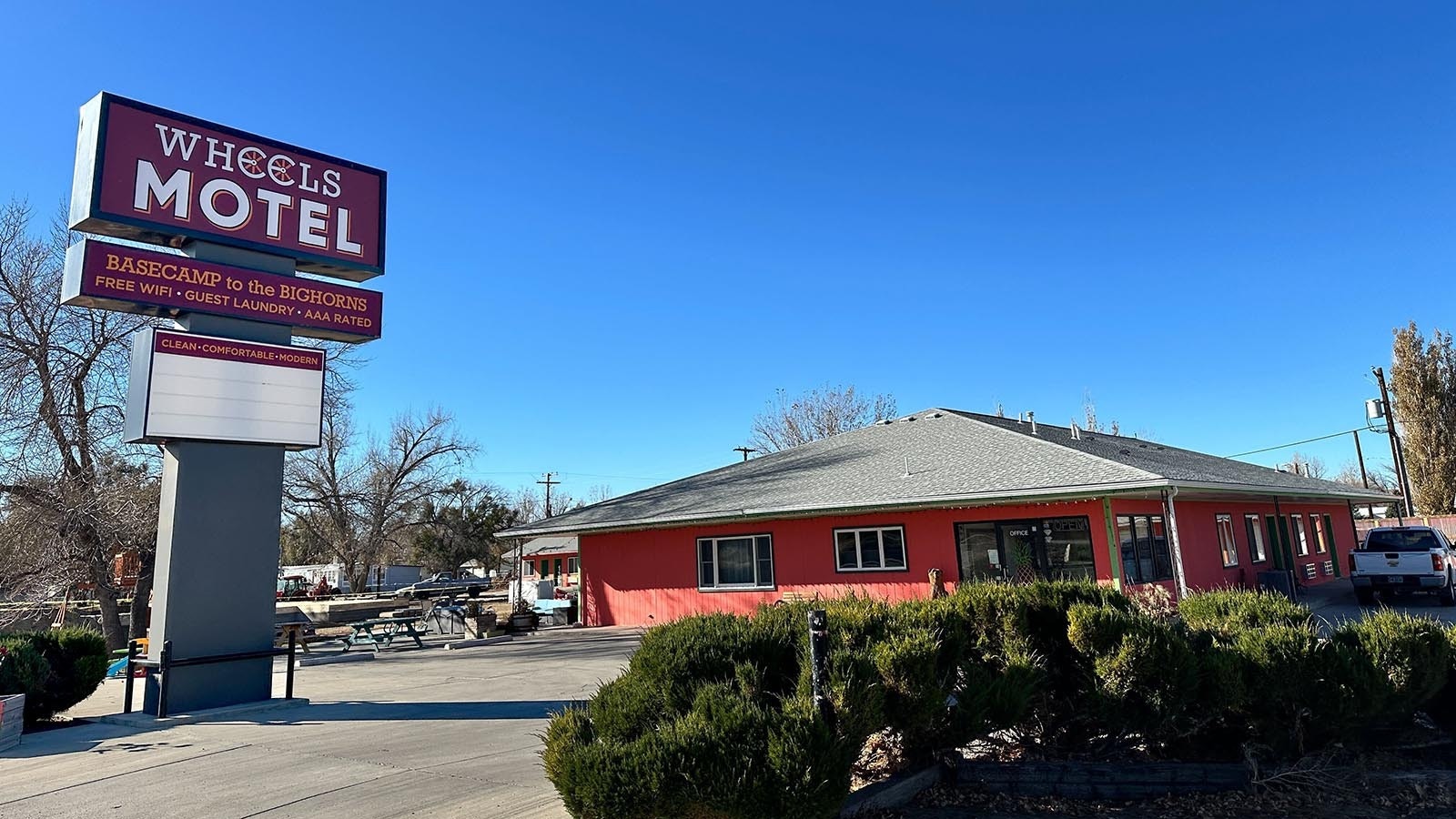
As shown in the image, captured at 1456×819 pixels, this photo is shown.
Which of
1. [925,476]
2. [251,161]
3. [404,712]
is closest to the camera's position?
[404,712]

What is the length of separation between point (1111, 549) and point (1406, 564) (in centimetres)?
641

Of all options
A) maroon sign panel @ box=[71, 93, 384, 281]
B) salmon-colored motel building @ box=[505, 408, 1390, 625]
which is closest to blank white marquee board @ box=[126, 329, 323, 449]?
maroon sign panel @ box=[71, 93, 384, 281]

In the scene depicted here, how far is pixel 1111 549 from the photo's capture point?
54.3ft

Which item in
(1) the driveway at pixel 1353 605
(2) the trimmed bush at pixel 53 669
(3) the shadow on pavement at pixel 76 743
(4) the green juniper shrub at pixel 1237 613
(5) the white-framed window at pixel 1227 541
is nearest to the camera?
(4) the green juniper shrub at pixel 1237 613

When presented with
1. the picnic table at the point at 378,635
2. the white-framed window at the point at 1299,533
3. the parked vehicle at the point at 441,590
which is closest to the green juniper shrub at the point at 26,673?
the picnic table at the point at 378,635

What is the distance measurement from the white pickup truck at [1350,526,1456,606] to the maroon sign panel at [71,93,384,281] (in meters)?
20.2

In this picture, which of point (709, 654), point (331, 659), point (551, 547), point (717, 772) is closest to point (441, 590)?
point (551, 547)

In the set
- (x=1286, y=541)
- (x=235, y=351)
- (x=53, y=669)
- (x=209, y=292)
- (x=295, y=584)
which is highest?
(x=209, y=292)

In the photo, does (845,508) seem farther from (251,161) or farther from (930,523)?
(251,161)

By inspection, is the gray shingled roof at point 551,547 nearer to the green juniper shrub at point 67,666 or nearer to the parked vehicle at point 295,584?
the parked vehicle at point 295,584

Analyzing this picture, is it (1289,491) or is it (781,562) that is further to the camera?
(1289,491)

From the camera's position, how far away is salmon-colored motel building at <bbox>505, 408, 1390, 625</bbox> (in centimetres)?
1709

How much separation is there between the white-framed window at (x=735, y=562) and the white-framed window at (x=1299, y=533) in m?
17.5

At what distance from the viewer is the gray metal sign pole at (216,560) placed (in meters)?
10.4
